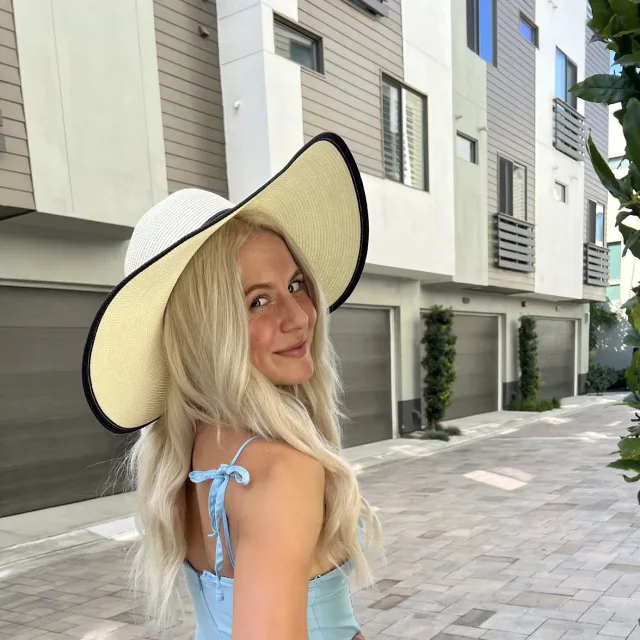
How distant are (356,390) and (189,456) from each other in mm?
8666

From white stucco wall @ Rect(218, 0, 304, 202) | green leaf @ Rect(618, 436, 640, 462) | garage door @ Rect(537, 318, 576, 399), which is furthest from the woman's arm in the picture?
garage door @ Rect(537, 318, 576, 399)

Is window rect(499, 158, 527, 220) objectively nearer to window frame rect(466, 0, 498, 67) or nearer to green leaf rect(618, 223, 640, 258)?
window frame rect(466, 0, 498, 67)

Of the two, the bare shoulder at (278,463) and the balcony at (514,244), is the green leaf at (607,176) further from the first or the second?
the balcony at (514,244)

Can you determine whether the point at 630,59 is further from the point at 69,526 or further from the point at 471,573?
the point at 69,526

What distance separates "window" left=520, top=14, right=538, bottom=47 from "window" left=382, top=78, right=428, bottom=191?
19.5 ft

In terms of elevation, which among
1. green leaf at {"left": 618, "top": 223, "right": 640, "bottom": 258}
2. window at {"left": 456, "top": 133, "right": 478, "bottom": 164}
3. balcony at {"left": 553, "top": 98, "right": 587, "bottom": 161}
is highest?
balcony at {"left": 553, "top": 98, "right": 587, "bottom": 161}

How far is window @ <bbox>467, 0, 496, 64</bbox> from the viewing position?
472 inches

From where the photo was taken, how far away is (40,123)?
197 inches

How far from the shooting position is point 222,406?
1010 mm

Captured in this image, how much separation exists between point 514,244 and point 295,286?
12.5 meters

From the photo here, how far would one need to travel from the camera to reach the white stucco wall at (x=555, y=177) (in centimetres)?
1434

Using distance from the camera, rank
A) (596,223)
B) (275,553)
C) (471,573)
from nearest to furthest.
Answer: (275,553) → (471,573) → (596,223)

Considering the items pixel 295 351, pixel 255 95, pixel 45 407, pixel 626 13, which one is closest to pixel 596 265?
pixel 255 95

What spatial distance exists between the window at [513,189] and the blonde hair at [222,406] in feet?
41.6
